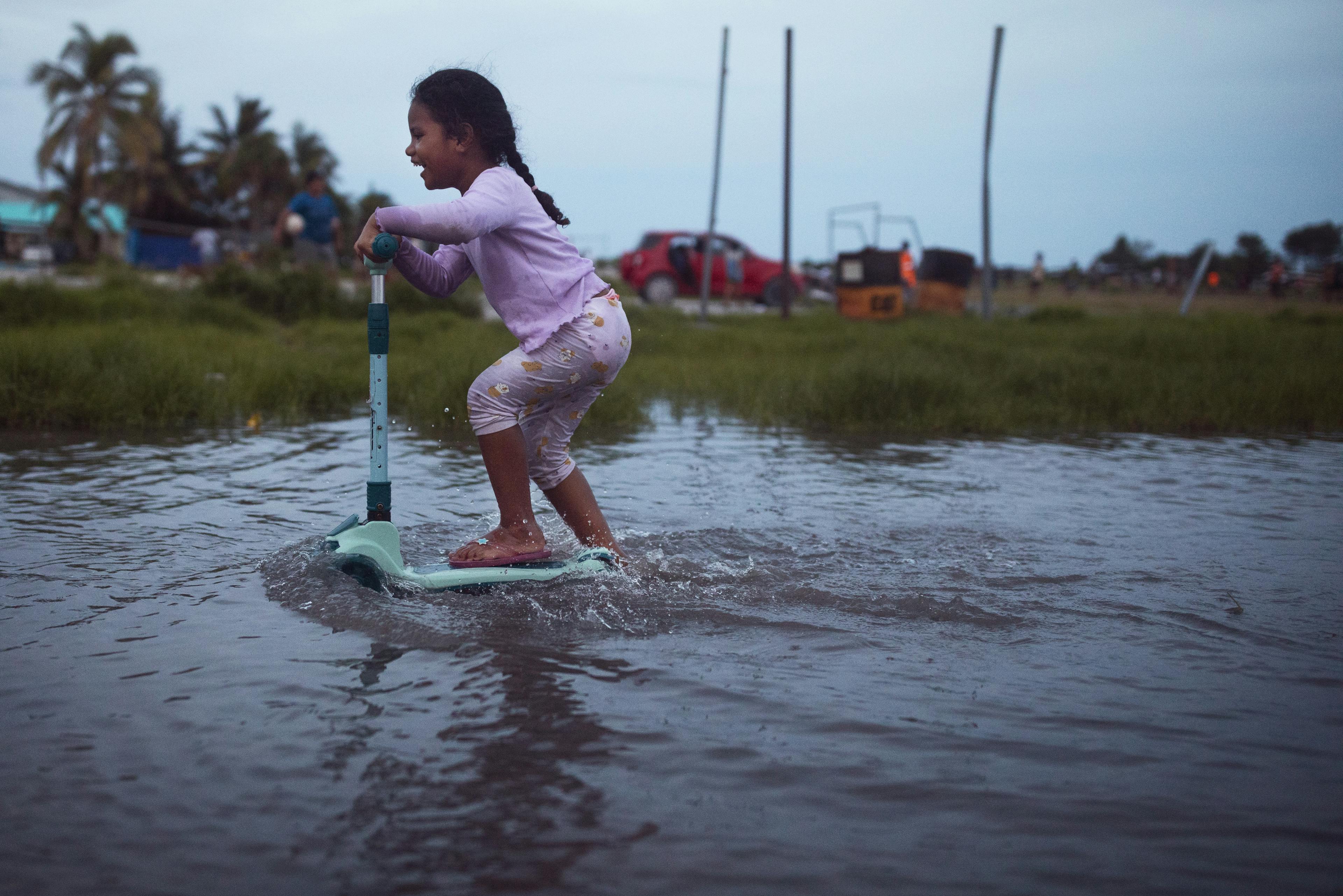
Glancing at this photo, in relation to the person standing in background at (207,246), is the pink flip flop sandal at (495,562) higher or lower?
lower

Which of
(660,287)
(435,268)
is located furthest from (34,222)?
(435,268)

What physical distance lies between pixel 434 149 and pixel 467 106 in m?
0.17

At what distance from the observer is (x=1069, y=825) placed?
2.08m

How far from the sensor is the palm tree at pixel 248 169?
2050 inches

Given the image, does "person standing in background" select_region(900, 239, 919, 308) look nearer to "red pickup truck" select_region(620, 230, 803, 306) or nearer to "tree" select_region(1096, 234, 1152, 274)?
"red pickup truck" select_region(620, 230, 803, 306)

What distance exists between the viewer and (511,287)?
3.64 metres

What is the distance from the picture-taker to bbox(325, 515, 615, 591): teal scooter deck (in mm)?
3492

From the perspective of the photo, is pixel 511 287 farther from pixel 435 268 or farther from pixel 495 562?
pixel 495 562

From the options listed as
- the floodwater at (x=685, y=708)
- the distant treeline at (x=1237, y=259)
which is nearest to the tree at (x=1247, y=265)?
the distant treeline at (x=1237, y=259)

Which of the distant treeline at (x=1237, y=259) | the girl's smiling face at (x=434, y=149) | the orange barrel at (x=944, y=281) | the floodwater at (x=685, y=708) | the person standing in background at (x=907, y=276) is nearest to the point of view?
the floodwater at (x=685, y=708)

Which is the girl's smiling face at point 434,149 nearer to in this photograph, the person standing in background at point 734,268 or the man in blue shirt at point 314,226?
the man in blue shirt at point 314,226

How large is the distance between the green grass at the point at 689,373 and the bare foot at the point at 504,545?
3651 millimetres

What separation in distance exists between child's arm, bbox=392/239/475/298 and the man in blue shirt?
10581 millimetres

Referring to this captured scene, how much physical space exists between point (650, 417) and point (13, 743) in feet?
20.0
